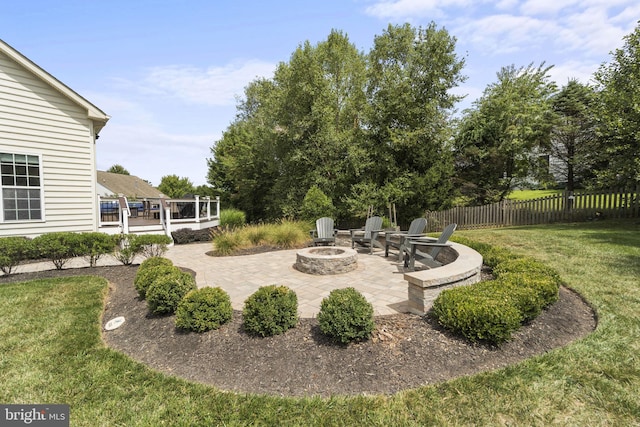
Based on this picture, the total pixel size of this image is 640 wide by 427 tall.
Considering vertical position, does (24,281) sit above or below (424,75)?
below

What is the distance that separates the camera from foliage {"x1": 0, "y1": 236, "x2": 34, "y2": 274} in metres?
5.21

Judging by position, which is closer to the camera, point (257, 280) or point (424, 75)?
point (257, 280)

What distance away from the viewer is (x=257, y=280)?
199 inches

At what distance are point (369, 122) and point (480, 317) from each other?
41.9 feet

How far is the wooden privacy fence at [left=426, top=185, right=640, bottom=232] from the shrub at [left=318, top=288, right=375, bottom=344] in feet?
37.3

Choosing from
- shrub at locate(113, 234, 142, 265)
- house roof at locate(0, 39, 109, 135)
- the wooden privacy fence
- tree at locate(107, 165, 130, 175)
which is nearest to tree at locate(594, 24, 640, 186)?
the wooden privacy fence

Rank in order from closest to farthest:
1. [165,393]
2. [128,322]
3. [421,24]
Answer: [165,393], [128,322], [421,24]

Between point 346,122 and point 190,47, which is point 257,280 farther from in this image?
point 346,122

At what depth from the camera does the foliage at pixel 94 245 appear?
19.1ft

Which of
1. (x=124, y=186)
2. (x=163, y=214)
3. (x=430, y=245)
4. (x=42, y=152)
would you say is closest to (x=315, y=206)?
(x=163, y=214)

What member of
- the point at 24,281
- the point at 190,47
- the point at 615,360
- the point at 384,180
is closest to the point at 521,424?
the point at 615,360

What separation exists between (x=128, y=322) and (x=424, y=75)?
14.6 meters

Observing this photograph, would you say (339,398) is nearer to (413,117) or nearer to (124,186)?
(413,117)

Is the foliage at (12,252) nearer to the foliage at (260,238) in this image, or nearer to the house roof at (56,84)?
the foliage at (260,238)
